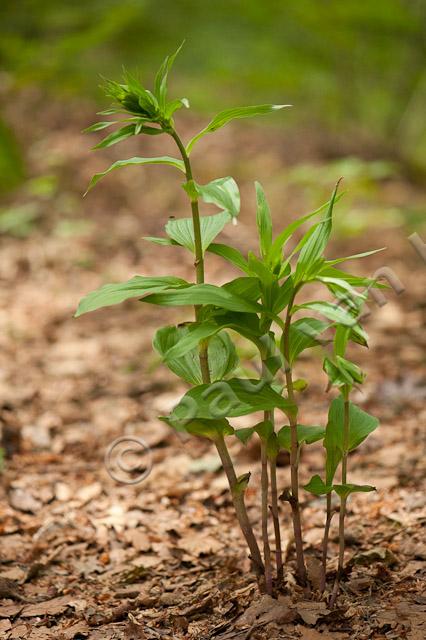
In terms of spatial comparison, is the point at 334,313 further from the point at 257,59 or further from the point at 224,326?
the point at 257,59

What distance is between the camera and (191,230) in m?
1.30

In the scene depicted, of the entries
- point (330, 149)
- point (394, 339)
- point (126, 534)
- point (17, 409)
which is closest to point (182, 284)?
point (126, 534)

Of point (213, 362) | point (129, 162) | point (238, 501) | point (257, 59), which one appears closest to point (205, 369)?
point (213, 362)

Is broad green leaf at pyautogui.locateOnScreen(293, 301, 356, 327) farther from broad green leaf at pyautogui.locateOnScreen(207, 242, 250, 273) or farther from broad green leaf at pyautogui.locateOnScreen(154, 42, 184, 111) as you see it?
broad green leaf at pyautogui.locateOnScreen(154, 42, 184, 111)

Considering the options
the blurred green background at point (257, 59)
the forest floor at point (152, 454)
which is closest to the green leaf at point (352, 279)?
the forest floor at point (152, 454)

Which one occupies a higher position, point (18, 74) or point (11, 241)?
point (18, 74)

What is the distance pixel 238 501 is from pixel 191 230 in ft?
1.85

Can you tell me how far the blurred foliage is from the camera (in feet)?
15.3

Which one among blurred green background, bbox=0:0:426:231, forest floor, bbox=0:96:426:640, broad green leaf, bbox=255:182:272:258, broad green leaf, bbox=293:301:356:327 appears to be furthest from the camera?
blurred green background, bbox=0:0:426:231

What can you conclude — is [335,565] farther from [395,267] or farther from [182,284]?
[395,267]

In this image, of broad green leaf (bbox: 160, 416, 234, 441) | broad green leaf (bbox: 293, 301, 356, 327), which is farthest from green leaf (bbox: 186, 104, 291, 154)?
broad green leaf (bbox: 160, 416, 234, 441)

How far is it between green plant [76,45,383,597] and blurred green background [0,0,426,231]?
112 inches

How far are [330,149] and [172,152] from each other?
1196mm

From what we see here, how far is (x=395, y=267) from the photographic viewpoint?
376 centimetres
